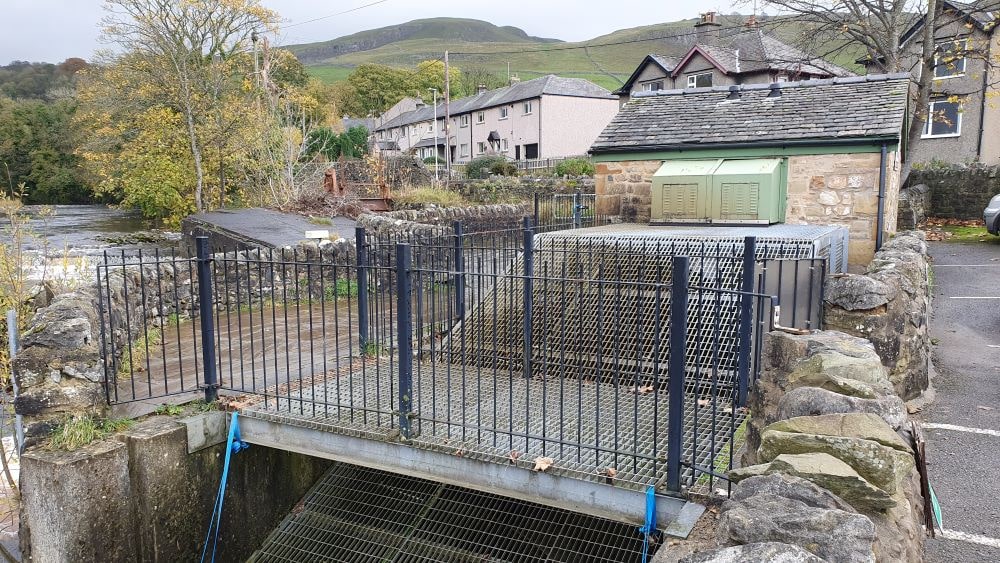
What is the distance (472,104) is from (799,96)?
45.7 metres

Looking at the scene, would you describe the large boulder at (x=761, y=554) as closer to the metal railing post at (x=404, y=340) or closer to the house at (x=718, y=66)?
the metal railing post at (x=404, y=340)

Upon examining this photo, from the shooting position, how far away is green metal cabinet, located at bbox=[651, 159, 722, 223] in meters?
11.7

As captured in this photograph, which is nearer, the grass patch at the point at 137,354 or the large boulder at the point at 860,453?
the large boulder at the point at 860,453

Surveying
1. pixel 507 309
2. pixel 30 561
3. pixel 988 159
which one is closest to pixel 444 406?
pixel 507 309

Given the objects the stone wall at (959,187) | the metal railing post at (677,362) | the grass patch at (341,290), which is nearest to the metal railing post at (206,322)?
the metal railing post at (677,362)

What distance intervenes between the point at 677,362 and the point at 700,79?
36514 millimetres

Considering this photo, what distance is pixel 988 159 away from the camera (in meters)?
27.0

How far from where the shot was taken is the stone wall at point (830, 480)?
2289 millimetres

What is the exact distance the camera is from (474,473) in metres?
4.72

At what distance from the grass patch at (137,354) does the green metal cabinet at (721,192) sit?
28.2 feet

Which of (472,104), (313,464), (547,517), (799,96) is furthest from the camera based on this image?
(472,104)

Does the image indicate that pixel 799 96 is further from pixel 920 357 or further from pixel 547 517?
pixel 547 517

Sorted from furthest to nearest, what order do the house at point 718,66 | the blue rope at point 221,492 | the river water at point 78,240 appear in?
1. the house at point 718,66
2. the river water at point 78,240
3. the blue rope at point 221,492

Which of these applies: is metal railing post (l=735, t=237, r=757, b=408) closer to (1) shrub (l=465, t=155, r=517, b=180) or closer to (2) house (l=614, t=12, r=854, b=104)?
(2) house (l=614, t=12, r=854, b=104)
